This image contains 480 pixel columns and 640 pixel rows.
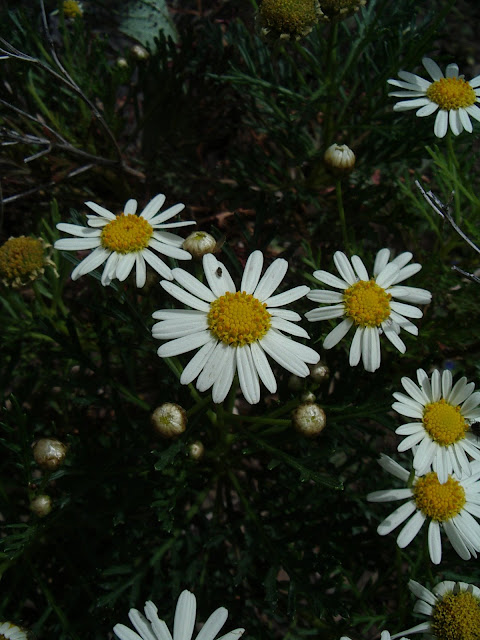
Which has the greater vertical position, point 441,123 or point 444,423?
point 441,123

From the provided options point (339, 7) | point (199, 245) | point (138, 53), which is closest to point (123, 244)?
point (199, 245)

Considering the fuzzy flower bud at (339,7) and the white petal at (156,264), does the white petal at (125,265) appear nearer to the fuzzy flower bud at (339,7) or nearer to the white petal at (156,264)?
the white petal at (156,264)

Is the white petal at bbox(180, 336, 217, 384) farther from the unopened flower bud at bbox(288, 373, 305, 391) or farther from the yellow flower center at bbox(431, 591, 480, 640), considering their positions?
the yellow flower center at bbox(431, 591, 480, 640)

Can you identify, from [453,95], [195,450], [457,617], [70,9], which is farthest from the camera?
[70,9]

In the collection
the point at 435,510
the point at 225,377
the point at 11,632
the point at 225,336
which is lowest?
the point at 11,632

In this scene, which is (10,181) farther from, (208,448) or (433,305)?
(433,305)

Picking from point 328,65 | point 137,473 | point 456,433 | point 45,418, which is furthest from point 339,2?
point 45,418

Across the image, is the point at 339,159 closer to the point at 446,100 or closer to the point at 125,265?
the point at 446,100
